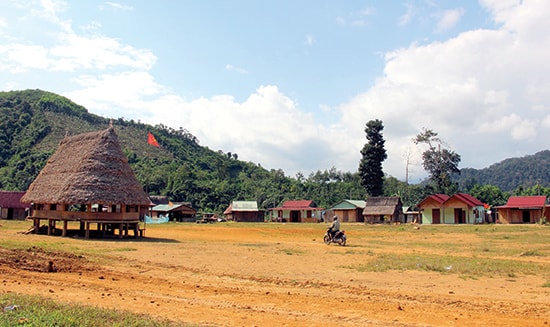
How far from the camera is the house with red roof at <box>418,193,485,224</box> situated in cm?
5775

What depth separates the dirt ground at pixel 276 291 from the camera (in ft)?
27.2

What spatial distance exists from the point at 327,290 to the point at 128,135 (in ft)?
416

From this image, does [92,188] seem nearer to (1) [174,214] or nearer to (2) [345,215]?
(1) [174,214]

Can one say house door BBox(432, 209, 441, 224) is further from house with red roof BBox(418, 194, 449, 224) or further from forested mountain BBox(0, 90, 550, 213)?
forested mountain BBox(0, 90, 550, 213)

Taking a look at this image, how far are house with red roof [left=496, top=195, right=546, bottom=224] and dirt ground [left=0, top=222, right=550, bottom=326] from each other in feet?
145

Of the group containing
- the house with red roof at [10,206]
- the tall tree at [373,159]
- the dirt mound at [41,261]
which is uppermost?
the tall tree at [373,159]

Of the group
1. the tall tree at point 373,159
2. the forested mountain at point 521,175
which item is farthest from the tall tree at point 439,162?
the forested mountain at point 521,175

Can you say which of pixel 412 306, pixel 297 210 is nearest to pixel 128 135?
pixel 297 210

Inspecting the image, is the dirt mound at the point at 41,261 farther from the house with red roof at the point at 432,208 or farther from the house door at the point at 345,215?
the house door at the point at 345,215

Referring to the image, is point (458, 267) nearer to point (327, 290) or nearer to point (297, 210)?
point (327, 290)

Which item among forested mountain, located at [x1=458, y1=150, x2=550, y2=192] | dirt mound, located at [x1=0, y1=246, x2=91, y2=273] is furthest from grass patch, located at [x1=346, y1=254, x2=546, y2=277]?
forested mountain, located at [x1=458, y1=150, x2=550, y2=192]

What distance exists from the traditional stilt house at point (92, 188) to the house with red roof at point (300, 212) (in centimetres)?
4867

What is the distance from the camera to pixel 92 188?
27.4 metres

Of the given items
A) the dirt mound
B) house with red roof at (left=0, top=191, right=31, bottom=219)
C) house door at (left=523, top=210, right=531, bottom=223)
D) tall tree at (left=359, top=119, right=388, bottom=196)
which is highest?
tall tree at (left=359, top=119, right=388, bottom=196)
